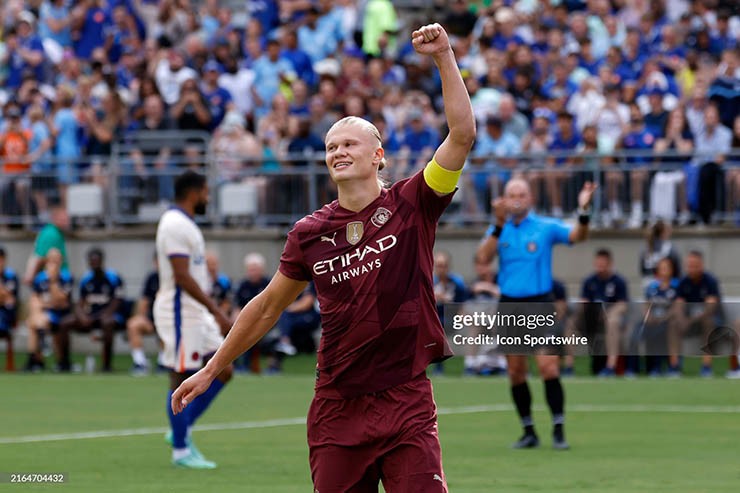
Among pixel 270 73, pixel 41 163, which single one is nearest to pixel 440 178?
pixel 41 163

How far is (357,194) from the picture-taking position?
6.70 m

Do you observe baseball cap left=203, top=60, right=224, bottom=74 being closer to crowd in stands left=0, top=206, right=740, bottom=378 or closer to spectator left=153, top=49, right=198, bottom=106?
spectator left=153, top=49, right=198, bottom=106

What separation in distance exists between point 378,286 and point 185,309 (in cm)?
604

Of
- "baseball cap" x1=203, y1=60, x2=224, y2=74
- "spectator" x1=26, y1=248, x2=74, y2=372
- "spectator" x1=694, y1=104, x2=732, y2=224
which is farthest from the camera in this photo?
"baseball cap" x1=203, y1=60, x2=224, y2=74

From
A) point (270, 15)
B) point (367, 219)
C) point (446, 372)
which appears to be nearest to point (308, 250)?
point (367, 219)

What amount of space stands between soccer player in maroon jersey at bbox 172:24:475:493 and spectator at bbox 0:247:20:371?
16534 millimetres

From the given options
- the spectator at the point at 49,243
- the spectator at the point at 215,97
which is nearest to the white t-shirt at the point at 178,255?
the spectator at the point at 49,243

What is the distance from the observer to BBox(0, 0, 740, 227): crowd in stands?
72.8 feet

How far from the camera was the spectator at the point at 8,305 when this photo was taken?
2270 centimetres

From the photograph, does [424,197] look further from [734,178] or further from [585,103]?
[585,103]

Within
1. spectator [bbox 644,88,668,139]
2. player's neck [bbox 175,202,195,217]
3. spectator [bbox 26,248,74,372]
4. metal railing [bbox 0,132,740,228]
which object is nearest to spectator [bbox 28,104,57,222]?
metal railing [bbox 0,132,740,228]

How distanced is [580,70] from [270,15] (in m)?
6.73

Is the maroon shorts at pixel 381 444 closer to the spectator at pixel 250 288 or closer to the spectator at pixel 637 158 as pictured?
the spectator at pixel 250 288

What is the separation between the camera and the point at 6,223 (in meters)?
24.6
